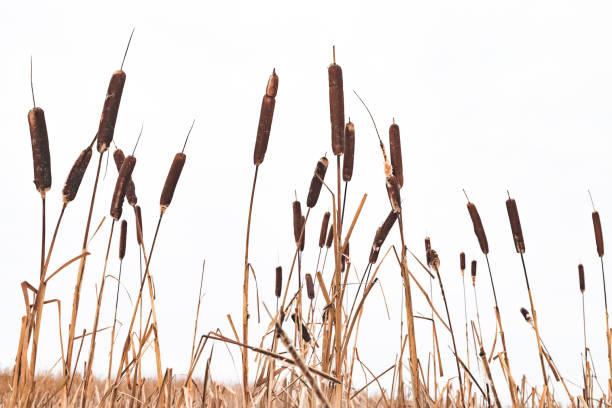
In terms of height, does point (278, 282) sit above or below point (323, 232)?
below

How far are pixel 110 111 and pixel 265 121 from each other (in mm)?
472

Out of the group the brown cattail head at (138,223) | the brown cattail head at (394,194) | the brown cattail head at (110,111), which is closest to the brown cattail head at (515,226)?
the brown cattail head at (394,194)

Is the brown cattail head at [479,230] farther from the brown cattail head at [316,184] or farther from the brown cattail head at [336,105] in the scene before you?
the brown cattail head at [336,105]

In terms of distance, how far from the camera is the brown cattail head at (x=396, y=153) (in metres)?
2.08

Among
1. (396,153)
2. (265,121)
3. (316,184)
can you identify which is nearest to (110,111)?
(265,121)

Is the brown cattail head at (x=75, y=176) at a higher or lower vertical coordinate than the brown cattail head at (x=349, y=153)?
lower

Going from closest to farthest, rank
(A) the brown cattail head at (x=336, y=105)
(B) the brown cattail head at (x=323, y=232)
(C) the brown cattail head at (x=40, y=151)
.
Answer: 1. (C) the brown cattail head at (x=40, y=151)
2. (A) the brown cattail head at (x=336, y=105)
3. (B) the brown cattail head at (x=323, y=232)

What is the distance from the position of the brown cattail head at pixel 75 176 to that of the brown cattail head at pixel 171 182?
28 cm

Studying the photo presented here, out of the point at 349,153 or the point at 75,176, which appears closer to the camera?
the point at 75,176

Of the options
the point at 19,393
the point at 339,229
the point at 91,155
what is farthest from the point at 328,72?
the point at 19,393

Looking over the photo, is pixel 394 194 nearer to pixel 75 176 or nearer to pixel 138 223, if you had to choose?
pixel 75 176

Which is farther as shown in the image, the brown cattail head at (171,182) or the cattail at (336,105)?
the brown cattail head at (171,182)

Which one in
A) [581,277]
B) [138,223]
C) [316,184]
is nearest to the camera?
[316,184]

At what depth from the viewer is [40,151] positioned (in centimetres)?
169
